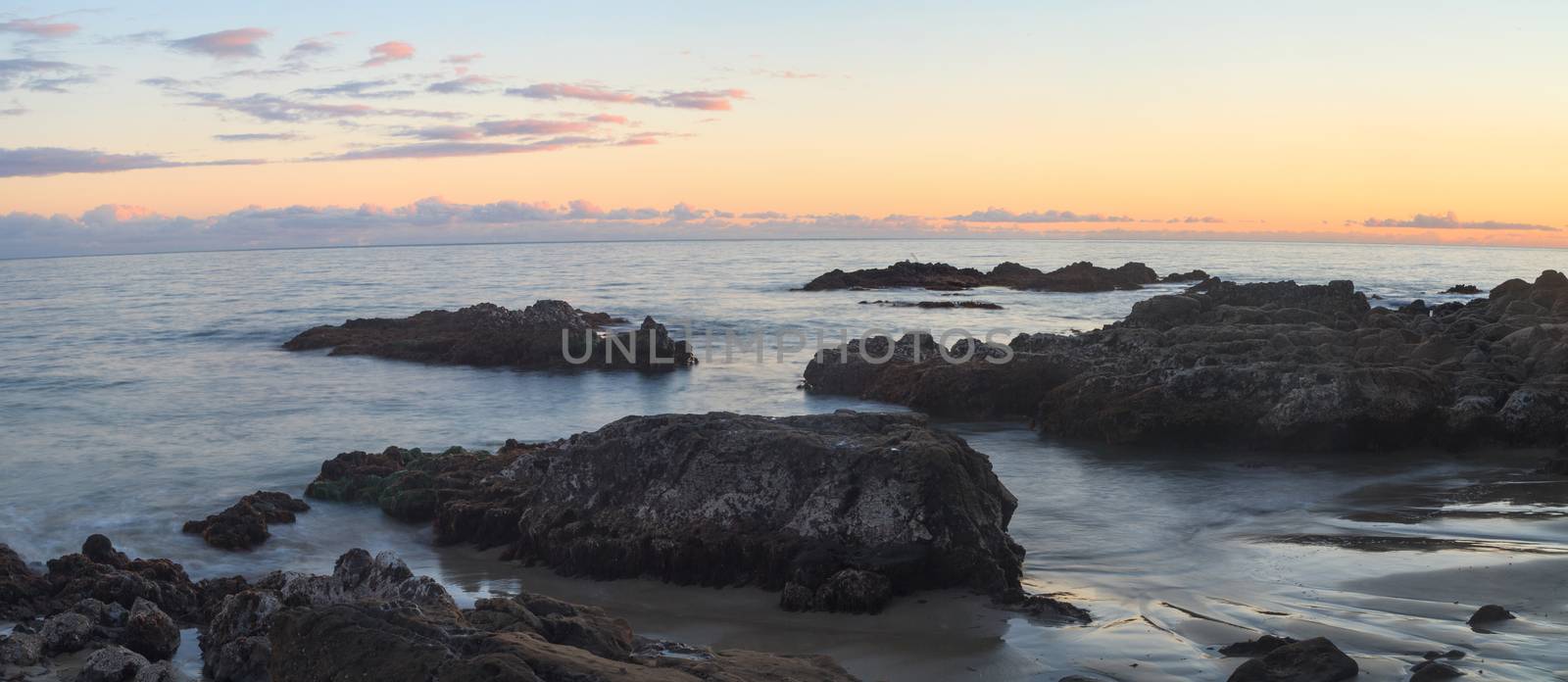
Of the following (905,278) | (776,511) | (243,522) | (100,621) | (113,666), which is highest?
(905,278)

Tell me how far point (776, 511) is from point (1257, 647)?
3132 millimetres

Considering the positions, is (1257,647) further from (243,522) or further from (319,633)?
(243,522)

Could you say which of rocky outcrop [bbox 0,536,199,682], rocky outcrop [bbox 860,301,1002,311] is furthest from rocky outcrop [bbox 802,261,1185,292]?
rocky outcrop [bbox 0,536,199,682]

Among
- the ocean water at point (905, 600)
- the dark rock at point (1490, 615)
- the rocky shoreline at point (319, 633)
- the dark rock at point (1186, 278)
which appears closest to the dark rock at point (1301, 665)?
the ocean water at point (905, 600)

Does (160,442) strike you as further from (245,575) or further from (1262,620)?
(1262,620)

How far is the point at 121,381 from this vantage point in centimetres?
2036

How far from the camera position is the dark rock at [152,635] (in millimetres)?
6270

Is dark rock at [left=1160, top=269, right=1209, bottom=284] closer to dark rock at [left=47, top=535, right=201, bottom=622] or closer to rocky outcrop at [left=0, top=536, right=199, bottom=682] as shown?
dark rock at [left=47, top=535, right=201, bottom=622]

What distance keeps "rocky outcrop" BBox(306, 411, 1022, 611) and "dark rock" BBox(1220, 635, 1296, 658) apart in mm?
1387

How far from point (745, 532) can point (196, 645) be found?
3360 millimetres

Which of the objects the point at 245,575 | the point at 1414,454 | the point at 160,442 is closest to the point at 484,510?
the point at 245,575

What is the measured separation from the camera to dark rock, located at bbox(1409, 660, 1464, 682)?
203 inches

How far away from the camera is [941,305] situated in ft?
134

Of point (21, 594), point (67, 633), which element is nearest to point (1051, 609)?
point (67, 633)
